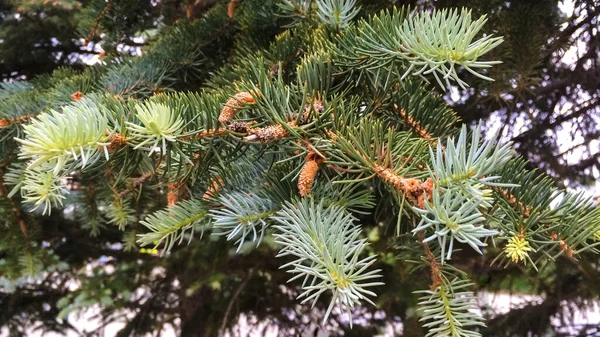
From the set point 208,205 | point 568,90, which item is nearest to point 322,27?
point 208,205

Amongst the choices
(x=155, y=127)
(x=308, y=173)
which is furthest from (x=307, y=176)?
(x=155, y=127)

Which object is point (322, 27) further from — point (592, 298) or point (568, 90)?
point (592, 298)

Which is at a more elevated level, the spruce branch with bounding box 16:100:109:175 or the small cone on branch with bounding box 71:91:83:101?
the small cone on branch with bounding box 71:91:83:101

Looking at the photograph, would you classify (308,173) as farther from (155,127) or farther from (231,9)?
(231,9)

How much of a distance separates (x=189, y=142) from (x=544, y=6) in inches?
32.5

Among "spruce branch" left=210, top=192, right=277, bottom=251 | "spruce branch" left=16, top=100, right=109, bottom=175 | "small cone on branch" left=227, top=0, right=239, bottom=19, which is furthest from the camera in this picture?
"small cone on branch" left=227, top=0, right=239, bottom=19

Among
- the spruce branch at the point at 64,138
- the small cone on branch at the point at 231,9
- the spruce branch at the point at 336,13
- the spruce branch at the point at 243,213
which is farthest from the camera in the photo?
the small cone on branch at the point at 231,9

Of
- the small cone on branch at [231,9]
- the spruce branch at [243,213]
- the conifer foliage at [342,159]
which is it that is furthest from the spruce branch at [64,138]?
the small cone on branch at [231,9]

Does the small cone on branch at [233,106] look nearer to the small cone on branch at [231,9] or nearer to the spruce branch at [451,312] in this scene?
the spruce branch at [451,312]

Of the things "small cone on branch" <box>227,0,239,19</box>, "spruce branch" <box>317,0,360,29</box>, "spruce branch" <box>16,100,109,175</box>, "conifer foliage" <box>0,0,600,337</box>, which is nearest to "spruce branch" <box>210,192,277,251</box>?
"conifer foliage" <box>0,0,600,337</box>

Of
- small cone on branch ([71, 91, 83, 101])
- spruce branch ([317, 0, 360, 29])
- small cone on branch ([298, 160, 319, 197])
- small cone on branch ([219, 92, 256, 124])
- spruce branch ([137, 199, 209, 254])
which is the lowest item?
spruce branch ([137, 199, 209, 254])

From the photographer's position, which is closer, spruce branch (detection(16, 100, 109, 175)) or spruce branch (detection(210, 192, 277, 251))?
spruce branch (detection(16, 100, 109, 175))

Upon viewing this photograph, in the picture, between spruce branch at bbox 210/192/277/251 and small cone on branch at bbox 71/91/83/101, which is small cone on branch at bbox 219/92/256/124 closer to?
spruce branch at bbox 210/192/277/251

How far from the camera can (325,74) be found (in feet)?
1.38
